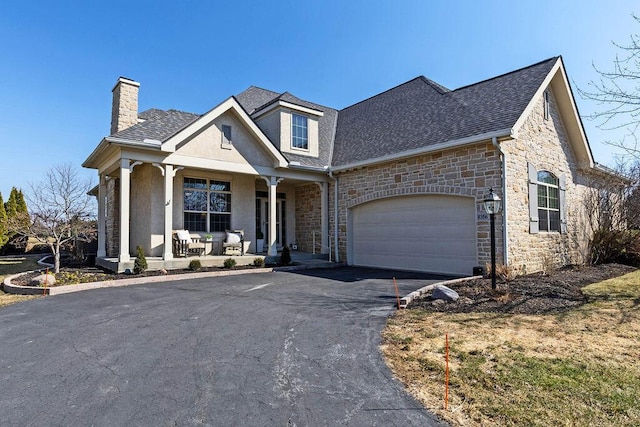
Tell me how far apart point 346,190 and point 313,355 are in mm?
10323

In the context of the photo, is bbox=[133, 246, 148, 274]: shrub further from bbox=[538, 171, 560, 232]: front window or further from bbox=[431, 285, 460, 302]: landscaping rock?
bbox=[538, 171, 560, 232]: front window

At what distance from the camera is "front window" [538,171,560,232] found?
11742 millimetres

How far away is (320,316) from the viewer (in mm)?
6090

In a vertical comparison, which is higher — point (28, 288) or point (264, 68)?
point (264, 68)

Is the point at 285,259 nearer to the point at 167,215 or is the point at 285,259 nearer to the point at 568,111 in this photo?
the point at 167,215

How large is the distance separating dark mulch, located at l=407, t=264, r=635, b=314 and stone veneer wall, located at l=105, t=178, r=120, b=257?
12.0 metres

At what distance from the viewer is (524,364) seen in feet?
13.0

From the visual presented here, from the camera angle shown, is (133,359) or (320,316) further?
(320,316)

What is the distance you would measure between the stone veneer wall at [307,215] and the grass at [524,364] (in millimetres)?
9563

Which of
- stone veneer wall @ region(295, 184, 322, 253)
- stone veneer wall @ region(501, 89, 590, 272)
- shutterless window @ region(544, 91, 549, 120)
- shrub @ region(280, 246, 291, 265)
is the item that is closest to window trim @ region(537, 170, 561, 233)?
stone veneer wall @ region(501, 89, 590, 272)

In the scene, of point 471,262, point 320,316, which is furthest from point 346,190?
point 320,316

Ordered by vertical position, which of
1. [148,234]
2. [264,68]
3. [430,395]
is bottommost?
[430,395]

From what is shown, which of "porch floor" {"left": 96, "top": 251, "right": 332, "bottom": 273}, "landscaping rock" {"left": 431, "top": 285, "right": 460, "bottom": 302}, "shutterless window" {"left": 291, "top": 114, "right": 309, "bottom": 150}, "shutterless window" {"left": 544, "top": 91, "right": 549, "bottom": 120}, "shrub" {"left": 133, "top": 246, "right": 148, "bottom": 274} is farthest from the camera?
"shutterless window" {"left": 291, "top": 114, "right": 309, "bottom": 150}

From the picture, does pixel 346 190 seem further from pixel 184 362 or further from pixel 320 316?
pixel 184 362
